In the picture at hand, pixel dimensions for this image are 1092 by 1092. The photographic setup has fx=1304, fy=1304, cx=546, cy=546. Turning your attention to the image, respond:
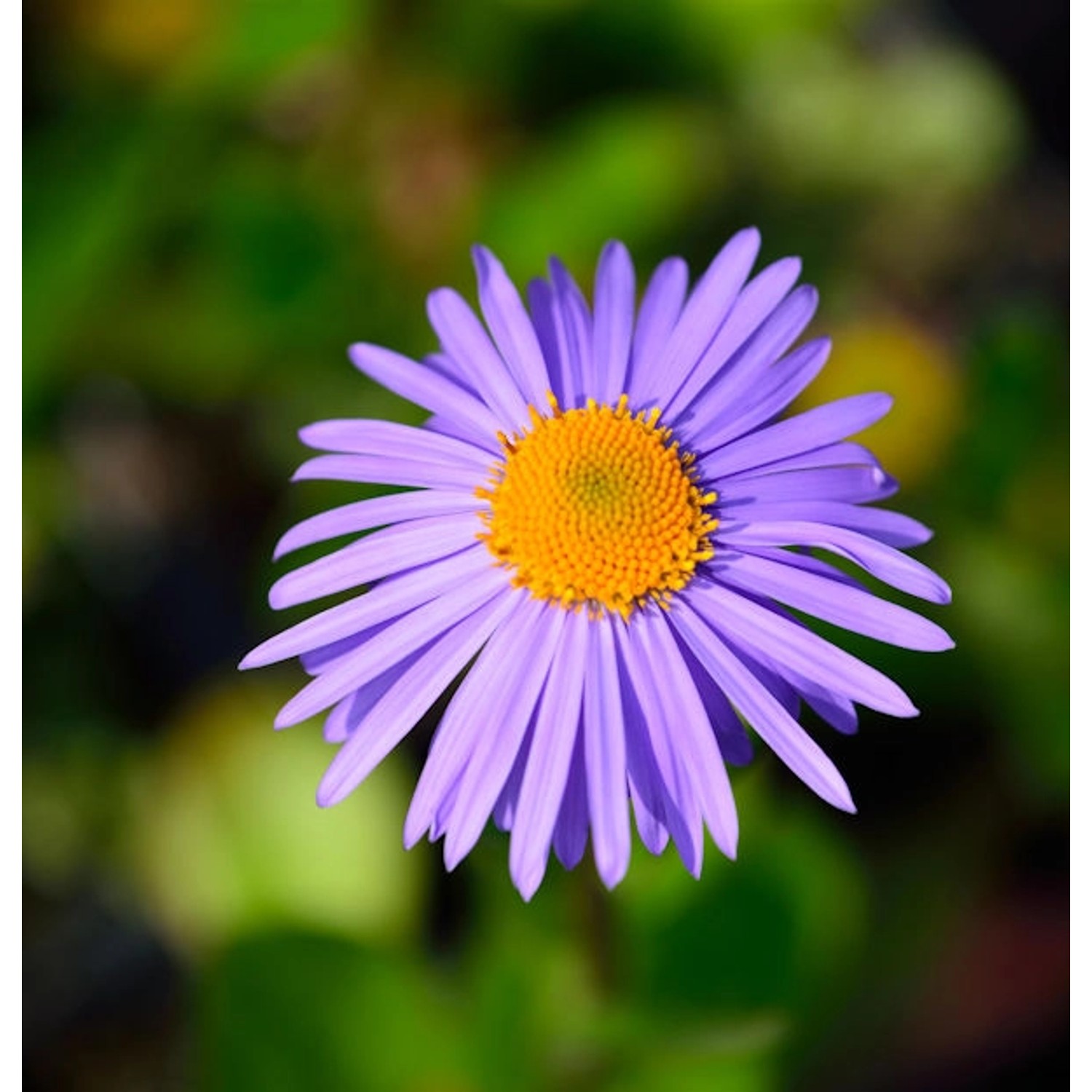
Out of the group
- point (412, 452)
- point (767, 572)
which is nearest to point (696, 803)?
point (767, 572)

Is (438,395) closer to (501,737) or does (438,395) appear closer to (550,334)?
(550,334)

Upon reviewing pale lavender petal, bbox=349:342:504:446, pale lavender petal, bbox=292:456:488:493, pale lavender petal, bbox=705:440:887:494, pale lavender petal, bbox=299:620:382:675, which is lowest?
pale lavender petal, bbox=299:620:382:675

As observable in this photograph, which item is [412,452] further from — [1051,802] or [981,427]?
[1051,802]

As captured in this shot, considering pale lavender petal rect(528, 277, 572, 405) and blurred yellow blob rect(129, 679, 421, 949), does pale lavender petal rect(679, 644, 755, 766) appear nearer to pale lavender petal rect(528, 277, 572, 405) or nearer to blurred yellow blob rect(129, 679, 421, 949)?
pale lavender petal rect(528, 277, 572, 405)

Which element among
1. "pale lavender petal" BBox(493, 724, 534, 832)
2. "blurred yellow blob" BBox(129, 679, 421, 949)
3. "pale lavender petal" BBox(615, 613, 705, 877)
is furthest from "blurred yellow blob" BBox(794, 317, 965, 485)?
"pale lavender petal" BBox(493, 724, 534, 832)

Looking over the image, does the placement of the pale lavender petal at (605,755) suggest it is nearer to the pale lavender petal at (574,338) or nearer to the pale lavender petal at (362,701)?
the pale lavender petal at (362,701)

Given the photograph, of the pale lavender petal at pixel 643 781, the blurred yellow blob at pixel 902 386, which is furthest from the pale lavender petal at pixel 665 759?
the blurred yellow blob at pixel 902 386
